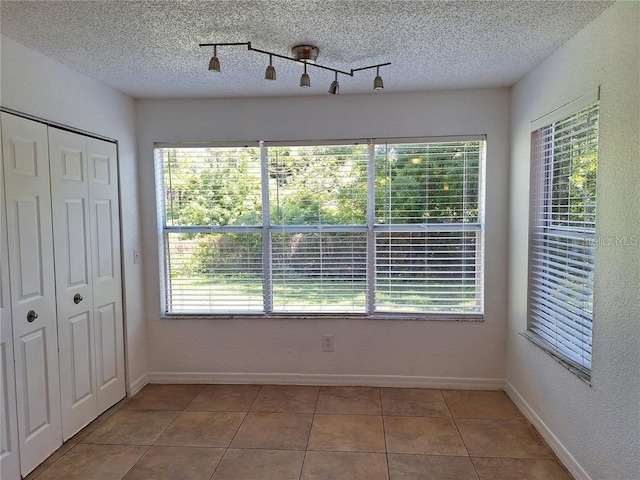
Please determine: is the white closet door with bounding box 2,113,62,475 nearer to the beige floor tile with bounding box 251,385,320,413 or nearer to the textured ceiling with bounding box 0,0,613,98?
the textured ceiling with bounding box 0,0,613,98

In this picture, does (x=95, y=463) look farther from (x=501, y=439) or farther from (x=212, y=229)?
(x=501, y=439)

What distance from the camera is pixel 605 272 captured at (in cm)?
184

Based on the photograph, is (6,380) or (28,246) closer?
(6,380)

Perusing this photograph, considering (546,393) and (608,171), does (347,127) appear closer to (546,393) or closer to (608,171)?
(608,171)

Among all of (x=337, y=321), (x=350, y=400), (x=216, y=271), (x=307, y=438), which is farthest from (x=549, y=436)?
(x=216, y=271)

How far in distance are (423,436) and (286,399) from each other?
41.8 inches

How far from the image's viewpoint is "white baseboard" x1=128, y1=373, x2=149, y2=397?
3.11 meters

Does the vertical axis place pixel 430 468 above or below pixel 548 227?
below

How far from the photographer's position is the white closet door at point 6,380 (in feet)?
6.48

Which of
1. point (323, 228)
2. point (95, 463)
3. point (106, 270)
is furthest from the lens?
point (323, 228)

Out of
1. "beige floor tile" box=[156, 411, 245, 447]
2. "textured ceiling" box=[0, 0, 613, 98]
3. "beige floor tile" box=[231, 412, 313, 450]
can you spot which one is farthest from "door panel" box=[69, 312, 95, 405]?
"textured ceiling" box=[0, 0, 613, 98]

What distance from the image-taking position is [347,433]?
2.54 metres

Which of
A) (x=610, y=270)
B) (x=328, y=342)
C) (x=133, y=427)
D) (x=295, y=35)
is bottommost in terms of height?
(x=133, y=427)

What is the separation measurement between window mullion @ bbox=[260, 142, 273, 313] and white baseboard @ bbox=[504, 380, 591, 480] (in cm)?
200
